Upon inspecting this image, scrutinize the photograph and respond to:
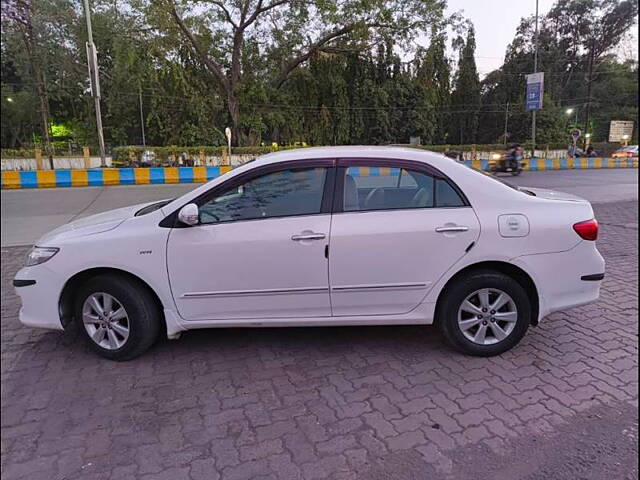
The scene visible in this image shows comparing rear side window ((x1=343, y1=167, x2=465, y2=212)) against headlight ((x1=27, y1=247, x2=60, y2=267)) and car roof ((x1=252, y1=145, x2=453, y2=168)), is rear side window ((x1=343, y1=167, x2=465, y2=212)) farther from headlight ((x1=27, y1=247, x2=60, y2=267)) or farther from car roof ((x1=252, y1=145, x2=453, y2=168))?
headlight ((x1=27, y1=247, x2=60, y2=267))

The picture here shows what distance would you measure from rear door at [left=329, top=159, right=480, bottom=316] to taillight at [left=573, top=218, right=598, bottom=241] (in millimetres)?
753

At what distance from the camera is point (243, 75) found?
1233 inches

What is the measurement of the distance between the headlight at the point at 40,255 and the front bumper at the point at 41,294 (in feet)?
0.12

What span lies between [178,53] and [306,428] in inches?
1253

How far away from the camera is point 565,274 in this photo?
317 centimetres

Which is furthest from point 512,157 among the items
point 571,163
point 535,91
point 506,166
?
point 535,91

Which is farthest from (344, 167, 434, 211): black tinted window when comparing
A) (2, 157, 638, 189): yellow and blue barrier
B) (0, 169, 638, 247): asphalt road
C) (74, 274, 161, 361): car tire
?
(2, 157, 638, 189): yellow and blue barrier

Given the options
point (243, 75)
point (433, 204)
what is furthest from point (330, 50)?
point (433, 204)

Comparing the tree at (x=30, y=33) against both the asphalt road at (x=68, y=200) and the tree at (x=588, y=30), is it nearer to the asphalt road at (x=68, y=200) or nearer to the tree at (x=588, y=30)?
the asphalt road at (x=68, y=200)

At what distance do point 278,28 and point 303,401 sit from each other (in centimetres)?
2996

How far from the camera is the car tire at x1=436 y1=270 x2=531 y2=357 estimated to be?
3.14 meters

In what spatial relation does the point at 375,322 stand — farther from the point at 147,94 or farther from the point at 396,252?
the point at 147,94

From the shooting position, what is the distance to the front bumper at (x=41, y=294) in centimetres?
321

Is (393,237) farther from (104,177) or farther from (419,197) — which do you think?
(104,177)
